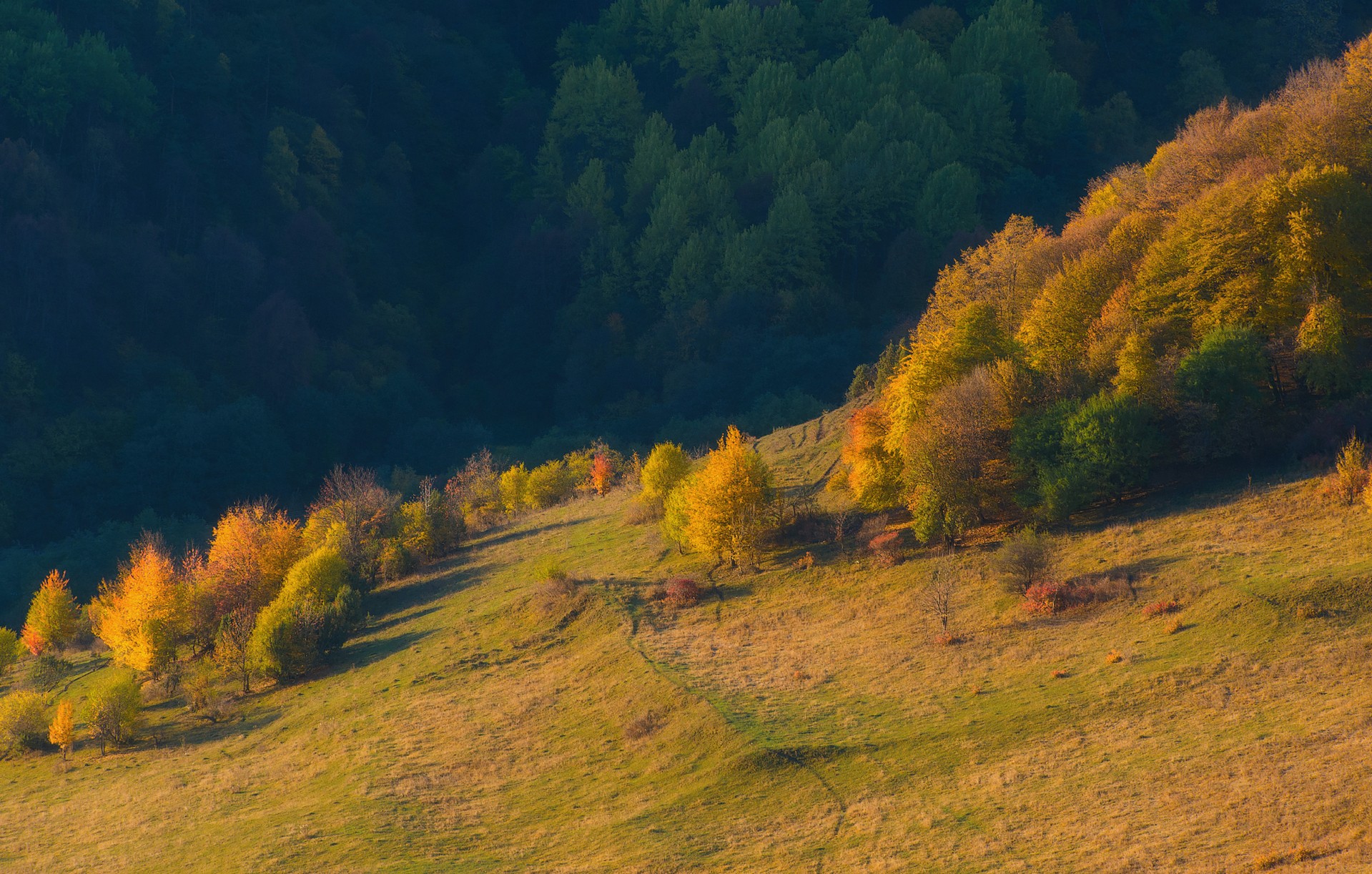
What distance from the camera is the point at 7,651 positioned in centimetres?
6347

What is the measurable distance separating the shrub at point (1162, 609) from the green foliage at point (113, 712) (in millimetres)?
41769

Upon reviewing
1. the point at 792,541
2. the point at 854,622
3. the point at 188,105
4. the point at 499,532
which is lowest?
the point at 854,622

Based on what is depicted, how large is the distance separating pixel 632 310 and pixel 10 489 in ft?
189

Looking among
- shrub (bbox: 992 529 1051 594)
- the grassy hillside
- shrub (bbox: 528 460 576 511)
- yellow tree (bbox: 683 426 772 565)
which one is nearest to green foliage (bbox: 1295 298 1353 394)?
the grassy hillside

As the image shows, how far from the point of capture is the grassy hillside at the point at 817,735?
29250 mm

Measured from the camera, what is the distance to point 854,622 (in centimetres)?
4578

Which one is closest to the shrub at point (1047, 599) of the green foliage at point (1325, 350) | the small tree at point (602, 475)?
the green foliage at point (1325, 350)

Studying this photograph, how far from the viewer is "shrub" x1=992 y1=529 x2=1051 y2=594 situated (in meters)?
44.0

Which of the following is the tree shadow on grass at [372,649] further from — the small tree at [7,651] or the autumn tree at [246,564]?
the small tree at [7,651]

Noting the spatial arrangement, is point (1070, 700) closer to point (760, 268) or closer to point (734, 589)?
point (734, 589)

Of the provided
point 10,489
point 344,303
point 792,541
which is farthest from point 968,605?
point 344,303

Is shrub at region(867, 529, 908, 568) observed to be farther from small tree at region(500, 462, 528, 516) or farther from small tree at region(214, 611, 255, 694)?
small tree at region(500, 462, 528, 516)

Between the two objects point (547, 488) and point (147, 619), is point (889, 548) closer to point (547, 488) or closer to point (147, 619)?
point (547, 488)

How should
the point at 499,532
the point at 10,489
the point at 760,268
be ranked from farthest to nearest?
the point at 760,268
the point at 10,489
the point at 499,532
